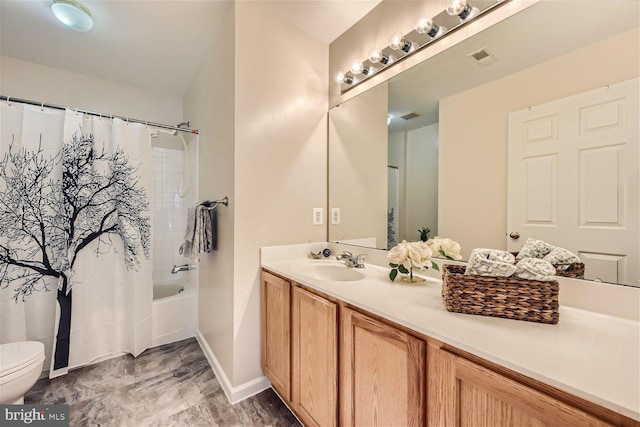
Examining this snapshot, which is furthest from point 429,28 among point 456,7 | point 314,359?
point 314,359

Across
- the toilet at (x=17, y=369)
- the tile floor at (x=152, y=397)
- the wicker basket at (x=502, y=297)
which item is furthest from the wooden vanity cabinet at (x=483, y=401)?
the toilet at (x=17, y=369)

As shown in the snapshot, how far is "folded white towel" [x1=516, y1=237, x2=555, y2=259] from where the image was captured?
3.10 feet

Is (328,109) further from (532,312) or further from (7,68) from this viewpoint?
(7,68)

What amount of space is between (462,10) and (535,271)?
116 centimetres

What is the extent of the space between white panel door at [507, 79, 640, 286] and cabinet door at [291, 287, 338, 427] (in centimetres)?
87

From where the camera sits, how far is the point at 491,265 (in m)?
0.80

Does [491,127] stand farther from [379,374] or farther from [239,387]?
[239,387]

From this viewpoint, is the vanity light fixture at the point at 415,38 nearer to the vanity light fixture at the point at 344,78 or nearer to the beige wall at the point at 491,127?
the vanity light fixture at the point at 344,78

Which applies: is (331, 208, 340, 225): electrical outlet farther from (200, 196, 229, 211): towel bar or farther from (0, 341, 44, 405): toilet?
(0, 341, 44, 405): toilet

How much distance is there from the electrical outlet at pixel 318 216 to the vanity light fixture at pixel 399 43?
110 centimetres

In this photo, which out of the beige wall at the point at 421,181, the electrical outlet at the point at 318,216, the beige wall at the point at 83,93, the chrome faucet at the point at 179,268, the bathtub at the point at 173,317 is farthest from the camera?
the chrome faucet at the point at 179,268

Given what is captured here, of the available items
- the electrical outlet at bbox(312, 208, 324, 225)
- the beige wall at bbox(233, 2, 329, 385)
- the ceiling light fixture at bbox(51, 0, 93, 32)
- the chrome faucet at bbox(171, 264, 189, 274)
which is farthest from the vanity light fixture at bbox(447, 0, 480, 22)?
the chrome faucet at bbox(171, 264, 189, 274)

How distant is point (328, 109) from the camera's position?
6.26 feet

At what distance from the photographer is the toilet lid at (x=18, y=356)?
1233mm
